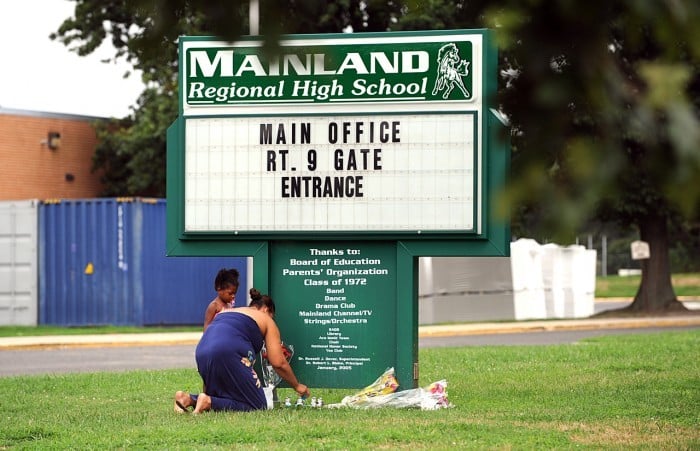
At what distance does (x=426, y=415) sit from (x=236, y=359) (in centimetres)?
168

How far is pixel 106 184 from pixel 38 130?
3.85m

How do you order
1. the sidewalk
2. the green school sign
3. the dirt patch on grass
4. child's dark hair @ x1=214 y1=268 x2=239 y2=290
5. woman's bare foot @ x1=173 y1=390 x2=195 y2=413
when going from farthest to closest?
the sidewalk
child's dark hair @ x1=214 y1=268 x2=239 y2=290
the green school sign
woman's bare foot @ x1=173 y1=390 x2=195 y2=413
the dirt patch on grass

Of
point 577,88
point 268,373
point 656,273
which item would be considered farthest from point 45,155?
point 577,88

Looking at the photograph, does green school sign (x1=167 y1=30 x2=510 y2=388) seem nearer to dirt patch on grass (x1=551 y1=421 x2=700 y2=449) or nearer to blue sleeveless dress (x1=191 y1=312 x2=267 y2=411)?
blue sleeveless dress (x1=191 y1=312 x2=267 y2=411)

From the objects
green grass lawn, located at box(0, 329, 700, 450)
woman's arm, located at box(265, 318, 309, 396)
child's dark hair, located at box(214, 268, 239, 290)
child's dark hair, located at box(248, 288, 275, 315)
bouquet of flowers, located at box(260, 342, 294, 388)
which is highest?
child's dark hair, located at box(214, 268, 239, 290)

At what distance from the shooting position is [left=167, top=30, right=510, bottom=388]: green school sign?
12219 mm

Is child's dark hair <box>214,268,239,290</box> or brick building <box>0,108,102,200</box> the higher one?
brick building <box>0,108,102,200</box>

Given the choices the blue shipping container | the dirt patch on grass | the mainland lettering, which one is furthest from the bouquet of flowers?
the blue shipping container

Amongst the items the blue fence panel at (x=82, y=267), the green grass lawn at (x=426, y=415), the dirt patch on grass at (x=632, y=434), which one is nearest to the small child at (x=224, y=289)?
the green grass lawn at (x=426, y=415)

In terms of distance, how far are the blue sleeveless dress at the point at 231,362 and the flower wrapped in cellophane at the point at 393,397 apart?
0.87 metres

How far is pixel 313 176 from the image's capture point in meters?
12.4

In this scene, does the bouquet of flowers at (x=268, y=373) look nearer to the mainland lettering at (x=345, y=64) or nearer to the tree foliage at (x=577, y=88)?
the mainland lettering at (x=345, y=64)

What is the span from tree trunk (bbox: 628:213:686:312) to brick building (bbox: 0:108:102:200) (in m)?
16.0

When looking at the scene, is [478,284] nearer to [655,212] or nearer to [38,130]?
[655,212]
